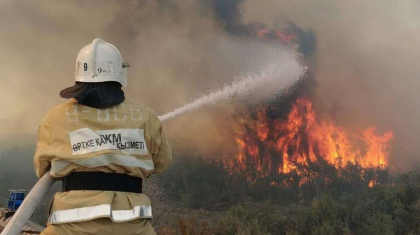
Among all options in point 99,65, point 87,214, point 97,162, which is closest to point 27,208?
point 87,214

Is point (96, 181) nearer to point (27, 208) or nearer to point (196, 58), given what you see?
point (27, 208)

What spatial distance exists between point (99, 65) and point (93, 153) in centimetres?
55

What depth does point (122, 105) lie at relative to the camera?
2.71 m

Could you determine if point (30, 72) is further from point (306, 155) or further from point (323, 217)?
point (323, 217)

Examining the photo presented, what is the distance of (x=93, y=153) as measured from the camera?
2525mm

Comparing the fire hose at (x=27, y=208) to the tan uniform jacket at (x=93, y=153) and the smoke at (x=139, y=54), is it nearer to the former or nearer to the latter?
the tan uniform jacket at (x=93, y=153)

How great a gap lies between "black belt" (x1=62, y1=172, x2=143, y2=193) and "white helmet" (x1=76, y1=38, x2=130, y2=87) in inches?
22.2

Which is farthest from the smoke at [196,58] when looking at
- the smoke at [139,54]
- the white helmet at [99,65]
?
the white helmet at [99,65]

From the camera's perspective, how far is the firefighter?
2463 mm

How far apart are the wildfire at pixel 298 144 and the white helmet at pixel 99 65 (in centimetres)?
830

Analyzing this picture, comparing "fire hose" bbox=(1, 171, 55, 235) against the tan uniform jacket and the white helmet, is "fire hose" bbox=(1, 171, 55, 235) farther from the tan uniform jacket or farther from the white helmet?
the white helmet

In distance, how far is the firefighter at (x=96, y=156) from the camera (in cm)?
246

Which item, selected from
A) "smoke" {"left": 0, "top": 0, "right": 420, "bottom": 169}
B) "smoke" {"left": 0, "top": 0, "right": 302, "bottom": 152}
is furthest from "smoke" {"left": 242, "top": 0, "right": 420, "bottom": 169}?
"smoke" {"left": 0, "top": 0, "right": 302, "bottom": 152}

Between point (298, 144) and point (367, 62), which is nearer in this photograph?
point (298, 144)
